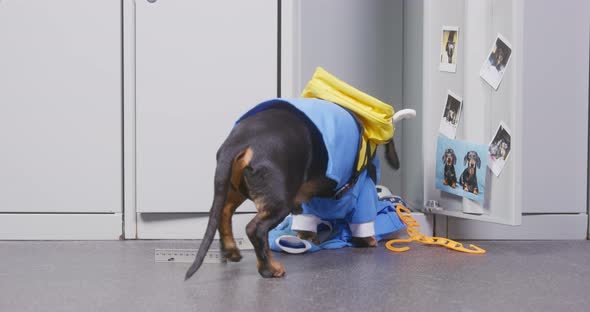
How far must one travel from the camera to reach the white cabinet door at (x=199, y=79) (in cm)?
178

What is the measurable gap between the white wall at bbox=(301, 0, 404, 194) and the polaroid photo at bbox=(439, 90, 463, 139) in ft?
1.62

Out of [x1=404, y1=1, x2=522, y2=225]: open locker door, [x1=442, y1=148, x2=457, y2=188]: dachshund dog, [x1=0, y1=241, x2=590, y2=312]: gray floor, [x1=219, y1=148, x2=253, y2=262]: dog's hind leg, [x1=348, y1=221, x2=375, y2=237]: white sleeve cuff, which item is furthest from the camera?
[x1=442, y1=148, x2=457, y2=188]: dachshund dog

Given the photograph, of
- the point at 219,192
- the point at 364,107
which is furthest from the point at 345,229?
the point at 219,192

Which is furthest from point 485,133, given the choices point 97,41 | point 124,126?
point 97,41

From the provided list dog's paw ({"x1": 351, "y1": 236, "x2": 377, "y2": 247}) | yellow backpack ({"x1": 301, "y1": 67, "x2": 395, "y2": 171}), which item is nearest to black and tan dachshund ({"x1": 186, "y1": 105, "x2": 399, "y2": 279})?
yellow backpack ({"x1": 301, "y1": 67, "x2": 395, "y2": 171})

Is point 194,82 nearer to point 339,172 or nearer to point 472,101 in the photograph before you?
point 339,172

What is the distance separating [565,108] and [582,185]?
266 mm

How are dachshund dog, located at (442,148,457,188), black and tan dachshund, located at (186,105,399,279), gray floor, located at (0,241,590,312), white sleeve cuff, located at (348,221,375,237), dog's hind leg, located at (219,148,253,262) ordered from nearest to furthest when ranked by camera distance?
gray floor, located at (0,241,590,312)
black and tan dachshund, located at (186,105,399,279)
dog's hind leg, located at (219,148,253,262)
white sleeve cuff, located at (348,221,375,237)
dachshund dog, located at (442,148,457,188)

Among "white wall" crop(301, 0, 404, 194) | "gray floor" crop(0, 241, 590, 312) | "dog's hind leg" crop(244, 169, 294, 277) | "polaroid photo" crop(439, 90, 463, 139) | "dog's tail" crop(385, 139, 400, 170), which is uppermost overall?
"white wall" crop(301, 0, 404, 194)

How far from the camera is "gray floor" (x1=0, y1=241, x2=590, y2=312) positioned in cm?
106

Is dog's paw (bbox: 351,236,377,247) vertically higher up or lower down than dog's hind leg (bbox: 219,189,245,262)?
lower down

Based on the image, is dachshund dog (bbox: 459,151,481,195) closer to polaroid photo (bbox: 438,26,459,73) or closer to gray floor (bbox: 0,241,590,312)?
gray floor (bbox: 0,241,590,312)

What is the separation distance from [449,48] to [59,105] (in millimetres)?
1290

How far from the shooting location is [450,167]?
5.79ft
